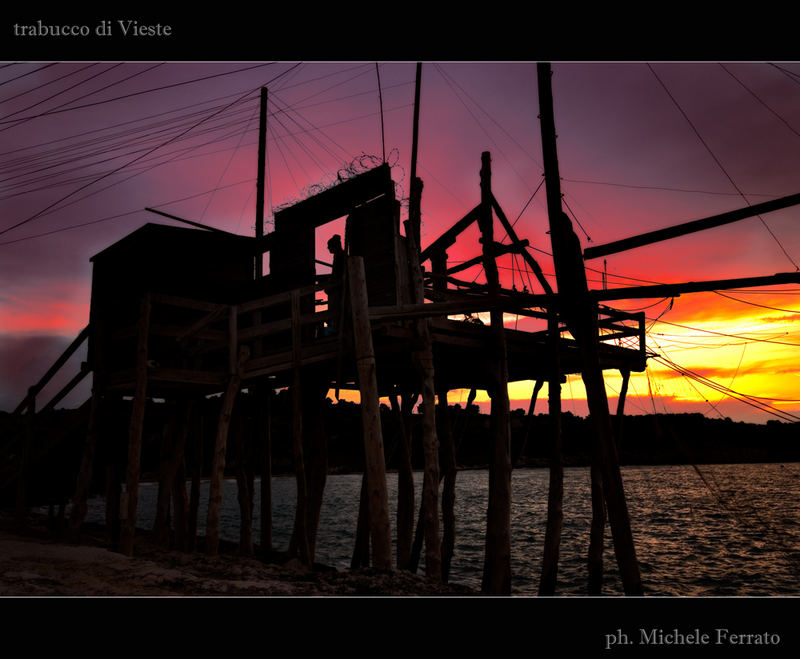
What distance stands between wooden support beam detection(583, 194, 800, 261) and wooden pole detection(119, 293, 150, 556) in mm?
8274

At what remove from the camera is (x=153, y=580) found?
8062 mm

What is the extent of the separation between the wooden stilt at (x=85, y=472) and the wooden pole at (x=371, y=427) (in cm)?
691

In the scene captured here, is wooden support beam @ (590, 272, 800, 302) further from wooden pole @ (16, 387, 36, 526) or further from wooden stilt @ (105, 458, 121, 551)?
wooden pole @ (16, 387, 36, 526)

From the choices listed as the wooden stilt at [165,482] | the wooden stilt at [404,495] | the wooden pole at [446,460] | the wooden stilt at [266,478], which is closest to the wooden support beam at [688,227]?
the wooden pole at [446,460]

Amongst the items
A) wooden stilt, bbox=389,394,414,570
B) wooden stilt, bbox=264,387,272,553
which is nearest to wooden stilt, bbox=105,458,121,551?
wooden stilt, bbox=264,387,272,553

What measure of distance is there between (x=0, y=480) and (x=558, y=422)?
46.8 feet

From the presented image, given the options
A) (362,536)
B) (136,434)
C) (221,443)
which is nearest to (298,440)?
(221,443)

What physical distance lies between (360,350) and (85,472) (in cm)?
724

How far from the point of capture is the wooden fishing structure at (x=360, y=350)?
9.48m

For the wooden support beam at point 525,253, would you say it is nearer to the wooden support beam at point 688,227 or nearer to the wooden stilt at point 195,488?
the wooden support beam at point 688,227

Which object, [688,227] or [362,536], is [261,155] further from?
[688,227]
